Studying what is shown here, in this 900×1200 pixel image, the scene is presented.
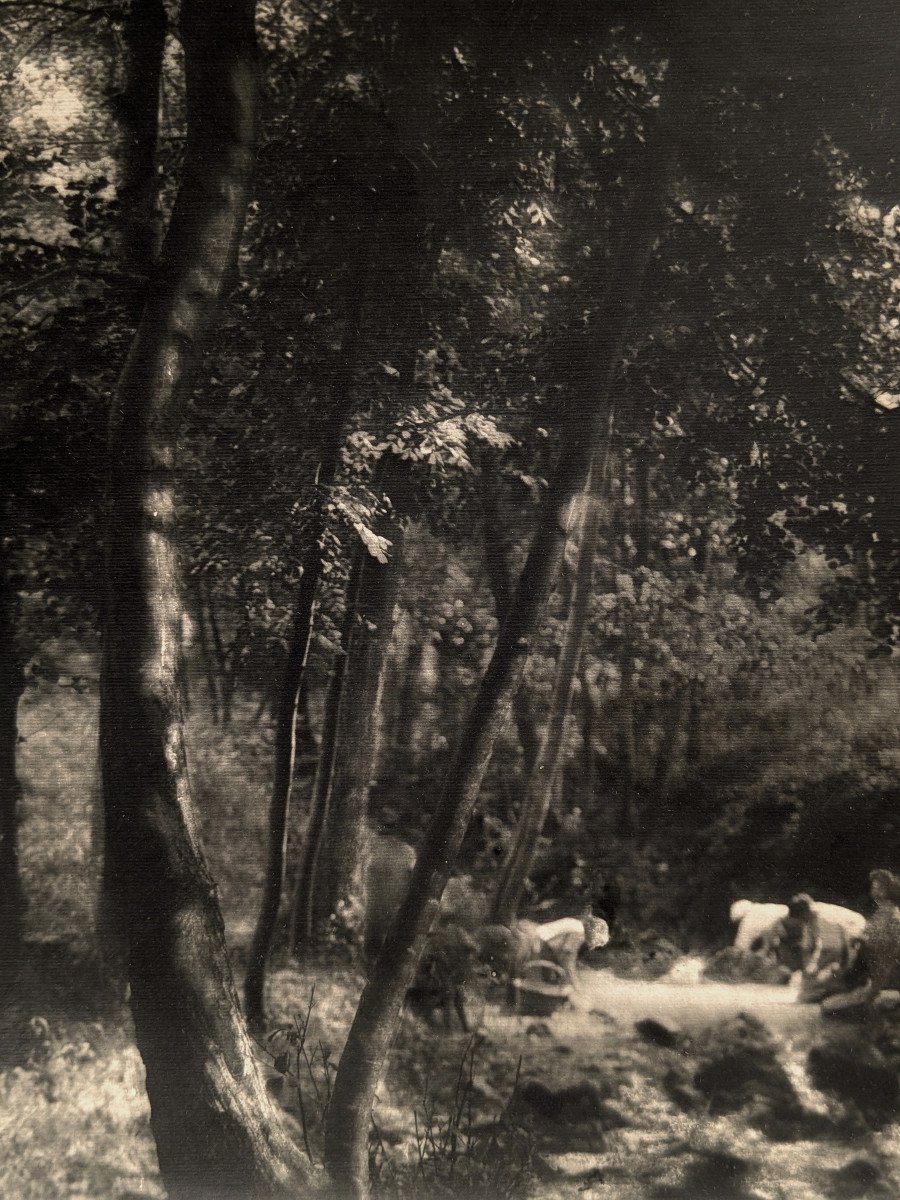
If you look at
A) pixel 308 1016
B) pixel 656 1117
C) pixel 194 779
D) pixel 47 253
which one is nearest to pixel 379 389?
pixel 47 253

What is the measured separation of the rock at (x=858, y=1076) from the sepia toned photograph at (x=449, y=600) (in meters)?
0.01

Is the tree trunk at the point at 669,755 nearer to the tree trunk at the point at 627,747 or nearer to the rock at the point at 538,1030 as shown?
the tree trunk at the point at 627,747

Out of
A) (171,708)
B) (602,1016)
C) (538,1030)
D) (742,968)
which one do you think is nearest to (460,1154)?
(538,1030)

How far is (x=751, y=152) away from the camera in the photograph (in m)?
2.22

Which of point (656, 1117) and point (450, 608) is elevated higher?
point (450, 608)

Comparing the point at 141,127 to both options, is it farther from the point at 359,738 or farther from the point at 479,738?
the point at 479,738

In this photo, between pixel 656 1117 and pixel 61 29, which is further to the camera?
pixel 656 1117

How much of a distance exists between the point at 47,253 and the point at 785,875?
2.48 m

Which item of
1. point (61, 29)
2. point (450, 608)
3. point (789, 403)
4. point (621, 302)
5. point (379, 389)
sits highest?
point (61, 29)

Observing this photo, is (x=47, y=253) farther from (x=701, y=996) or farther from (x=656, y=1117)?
→ (x=656, y=1117)

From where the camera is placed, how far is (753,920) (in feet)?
7.45

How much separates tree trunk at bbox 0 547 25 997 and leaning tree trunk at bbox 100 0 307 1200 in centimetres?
23

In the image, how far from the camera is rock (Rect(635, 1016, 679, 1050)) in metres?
2.25

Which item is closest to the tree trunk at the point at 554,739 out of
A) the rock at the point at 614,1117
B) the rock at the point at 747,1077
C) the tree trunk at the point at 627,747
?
the tree trunk at the point at 627,747
